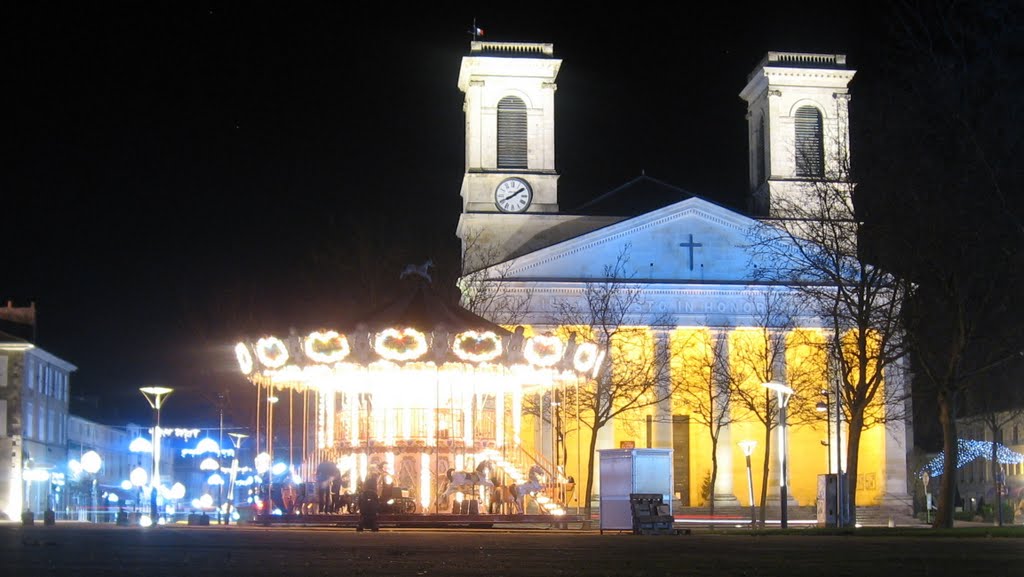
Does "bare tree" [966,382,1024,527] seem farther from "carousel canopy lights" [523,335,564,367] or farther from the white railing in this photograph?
"carousel canopy lights" [523,335,564,367]

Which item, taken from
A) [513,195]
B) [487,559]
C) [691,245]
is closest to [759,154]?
[691,245]

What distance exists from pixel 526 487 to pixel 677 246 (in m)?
31.6

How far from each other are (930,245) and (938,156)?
22.1ft

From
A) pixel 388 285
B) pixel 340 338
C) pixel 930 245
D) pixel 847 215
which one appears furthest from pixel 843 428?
pixel 340 338

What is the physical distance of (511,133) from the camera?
2655 inches

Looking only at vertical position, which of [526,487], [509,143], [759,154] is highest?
[759,154]

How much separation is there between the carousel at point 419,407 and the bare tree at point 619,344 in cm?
1619

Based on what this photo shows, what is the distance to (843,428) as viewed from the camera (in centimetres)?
6456

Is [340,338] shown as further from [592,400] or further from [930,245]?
[592,400]

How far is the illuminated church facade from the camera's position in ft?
208

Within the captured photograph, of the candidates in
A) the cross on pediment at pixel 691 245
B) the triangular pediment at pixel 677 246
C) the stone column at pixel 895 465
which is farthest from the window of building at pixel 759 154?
the stone column at pixel 895 465

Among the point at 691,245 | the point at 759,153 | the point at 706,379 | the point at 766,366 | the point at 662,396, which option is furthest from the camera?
the point at 759,153

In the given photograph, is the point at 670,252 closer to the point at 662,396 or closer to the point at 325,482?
the point at 662,396

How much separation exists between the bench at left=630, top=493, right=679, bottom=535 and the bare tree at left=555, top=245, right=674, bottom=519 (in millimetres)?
19284
